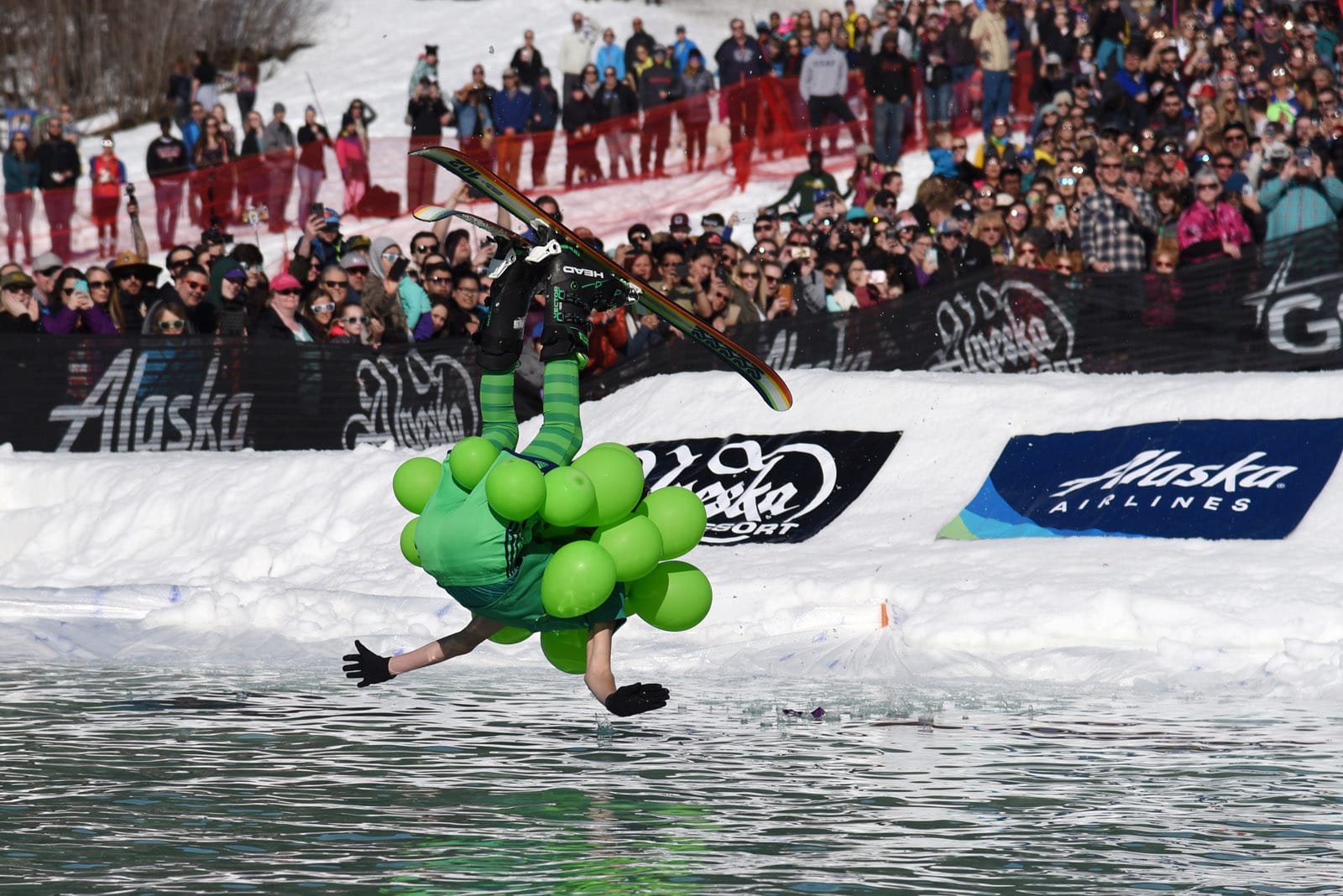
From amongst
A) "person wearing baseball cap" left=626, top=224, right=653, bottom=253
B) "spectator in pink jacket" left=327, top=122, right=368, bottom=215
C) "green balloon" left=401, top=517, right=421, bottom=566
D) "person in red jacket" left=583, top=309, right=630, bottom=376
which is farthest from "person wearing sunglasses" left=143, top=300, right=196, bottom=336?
"green balloon" left=401, top=517, right=421, bottom=566

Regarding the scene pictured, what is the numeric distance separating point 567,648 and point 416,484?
0.95m

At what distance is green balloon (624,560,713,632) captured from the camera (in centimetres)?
804

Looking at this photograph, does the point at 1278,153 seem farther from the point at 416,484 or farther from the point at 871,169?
the point at 416,484

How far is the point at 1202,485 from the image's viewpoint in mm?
11711

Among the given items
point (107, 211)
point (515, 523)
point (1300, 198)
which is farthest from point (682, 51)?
point (515, 523)

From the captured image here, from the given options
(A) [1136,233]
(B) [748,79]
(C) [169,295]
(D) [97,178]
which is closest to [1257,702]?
(A) [1136,233]

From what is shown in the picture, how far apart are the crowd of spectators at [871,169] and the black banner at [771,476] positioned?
149 centimetres

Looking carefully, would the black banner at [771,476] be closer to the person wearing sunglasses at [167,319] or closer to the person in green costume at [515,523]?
the person wearing sunglasses at [167,319]

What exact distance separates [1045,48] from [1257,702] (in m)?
15.6

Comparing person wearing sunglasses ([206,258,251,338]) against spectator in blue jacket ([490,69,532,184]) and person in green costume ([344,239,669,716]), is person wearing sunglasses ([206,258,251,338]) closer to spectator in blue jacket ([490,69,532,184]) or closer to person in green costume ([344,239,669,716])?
spectator in blue jacket ([490,69,532,184])

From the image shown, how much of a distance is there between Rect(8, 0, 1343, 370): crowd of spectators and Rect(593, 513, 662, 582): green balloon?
681 cm

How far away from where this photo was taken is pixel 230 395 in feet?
50.4

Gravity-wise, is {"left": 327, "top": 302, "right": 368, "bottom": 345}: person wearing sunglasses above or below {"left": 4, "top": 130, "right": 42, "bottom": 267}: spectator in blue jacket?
below

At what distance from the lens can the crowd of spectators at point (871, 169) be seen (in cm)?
1534
